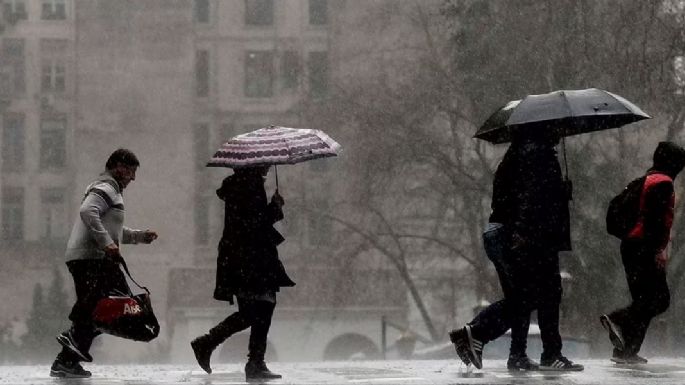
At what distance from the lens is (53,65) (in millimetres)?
84250

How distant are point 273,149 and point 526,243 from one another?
2.00 meters

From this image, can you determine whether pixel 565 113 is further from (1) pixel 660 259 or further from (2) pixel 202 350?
(2) pixel 202 350

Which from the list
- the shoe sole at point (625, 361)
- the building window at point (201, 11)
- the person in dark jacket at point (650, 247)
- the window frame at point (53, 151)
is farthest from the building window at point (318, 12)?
the person in dark jacket at point (650, 247)

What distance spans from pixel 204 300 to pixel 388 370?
56.7 meters

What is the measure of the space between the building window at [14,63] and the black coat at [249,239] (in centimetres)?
7649

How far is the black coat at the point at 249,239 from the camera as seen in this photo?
11172mm

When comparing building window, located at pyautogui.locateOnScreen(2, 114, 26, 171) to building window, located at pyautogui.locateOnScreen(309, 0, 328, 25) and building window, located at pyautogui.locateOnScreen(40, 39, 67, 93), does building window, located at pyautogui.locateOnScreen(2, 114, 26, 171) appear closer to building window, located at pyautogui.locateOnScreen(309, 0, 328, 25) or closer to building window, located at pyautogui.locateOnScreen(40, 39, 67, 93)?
building window, located at pyautogui.locateOnScreen(40, 39, 67, 93)

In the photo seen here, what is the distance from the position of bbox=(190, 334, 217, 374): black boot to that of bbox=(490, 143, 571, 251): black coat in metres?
2.41

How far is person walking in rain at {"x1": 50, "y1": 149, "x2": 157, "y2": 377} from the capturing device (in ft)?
36.4

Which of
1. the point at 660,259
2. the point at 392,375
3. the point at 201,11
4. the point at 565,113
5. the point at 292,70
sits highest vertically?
the point at 201,11

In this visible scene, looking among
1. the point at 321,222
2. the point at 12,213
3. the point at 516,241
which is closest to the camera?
the point at 516,241

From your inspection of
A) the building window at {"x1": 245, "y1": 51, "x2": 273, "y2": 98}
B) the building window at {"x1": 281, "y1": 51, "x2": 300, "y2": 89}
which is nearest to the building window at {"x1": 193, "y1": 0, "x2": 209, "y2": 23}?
the building window at {"x1": 245, "y1": 51, "x2": 273, "y2": 98}

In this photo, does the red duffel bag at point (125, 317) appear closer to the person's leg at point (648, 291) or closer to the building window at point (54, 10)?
the person's leg at point (648, 291)

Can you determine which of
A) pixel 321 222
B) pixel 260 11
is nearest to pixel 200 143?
pixel 260 11
